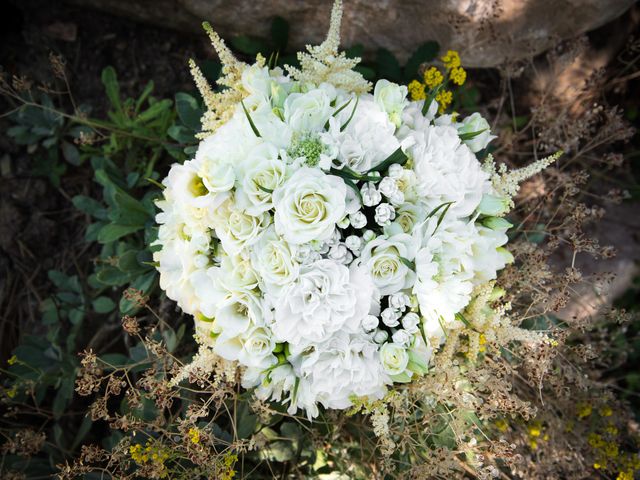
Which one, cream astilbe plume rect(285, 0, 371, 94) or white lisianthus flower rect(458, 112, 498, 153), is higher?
cream astilbe plume rect(285, 0, 371, 94)

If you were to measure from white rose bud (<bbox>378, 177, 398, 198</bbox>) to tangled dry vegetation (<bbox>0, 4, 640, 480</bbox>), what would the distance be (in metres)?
0.42

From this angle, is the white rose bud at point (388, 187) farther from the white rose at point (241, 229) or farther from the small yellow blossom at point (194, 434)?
the small yellow blossom at point (194, 434)

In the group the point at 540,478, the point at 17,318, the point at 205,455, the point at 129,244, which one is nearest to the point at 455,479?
the point at 540,478

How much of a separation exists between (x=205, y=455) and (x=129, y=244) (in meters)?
0.94

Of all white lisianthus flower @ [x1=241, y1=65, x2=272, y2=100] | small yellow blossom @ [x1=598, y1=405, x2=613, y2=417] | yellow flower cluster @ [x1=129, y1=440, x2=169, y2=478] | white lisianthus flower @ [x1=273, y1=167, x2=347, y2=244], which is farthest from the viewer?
small yellow blossom @ [x1=598, y1=405, x2=613, y2=417]

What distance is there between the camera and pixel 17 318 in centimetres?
242

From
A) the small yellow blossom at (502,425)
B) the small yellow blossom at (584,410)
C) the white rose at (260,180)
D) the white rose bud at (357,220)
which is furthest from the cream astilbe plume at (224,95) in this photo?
the small yellow blossom at (584,410)

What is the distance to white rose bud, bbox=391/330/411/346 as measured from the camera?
138 cm

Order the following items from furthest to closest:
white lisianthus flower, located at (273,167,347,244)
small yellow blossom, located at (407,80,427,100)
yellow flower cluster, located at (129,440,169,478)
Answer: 1. small yellow blossom, located at (407,80,427,100)
2. yellow flower cluster, located at (129,440,169,478)
3. white lisianthus flower, located at (273,167,347,244)

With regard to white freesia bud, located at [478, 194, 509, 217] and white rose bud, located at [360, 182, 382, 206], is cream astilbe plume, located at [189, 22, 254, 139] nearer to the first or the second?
white rose bud, located at [360, 182, 382, 206]

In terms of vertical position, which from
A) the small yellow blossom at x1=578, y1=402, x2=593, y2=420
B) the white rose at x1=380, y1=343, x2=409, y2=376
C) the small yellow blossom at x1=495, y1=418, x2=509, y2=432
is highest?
the white rose at x1=380, y1=343, x2=409, y2=376

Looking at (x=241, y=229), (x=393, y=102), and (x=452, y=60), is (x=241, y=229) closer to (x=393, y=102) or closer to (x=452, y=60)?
(x=393, y=102)

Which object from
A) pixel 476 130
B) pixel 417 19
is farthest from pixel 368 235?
pixel 417 19

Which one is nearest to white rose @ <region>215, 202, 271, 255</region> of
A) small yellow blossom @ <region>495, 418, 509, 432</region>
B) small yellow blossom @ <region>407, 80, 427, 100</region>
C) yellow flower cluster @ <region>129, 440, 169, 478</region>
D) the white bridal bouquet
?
the white bridal bouquet
